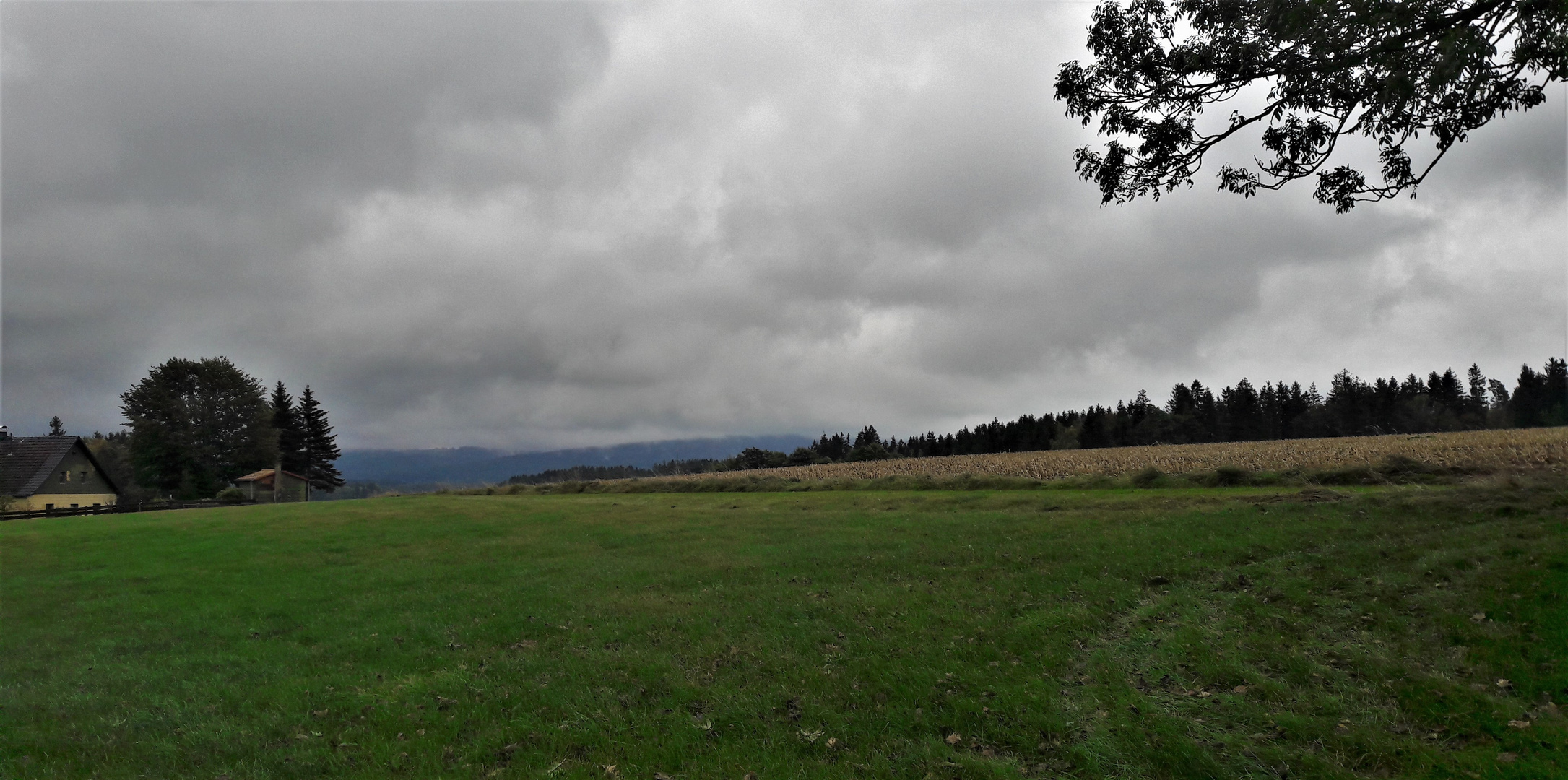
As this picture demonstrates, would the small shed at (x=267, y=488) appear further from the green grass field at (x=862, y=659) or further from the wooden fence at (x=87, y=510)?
the green grass field at (x=862, y=659)

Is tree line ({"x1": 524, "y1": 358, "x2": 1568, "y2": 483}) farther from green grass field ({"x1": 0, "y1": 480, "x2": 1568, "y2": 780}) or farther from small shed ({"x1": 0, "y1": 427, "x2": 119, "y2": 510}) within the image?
green grass field ({"x1": 0, "y1": 480, "x2": 1568, "y2": 780})

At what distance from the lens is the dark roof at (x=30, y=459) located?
60188 mm

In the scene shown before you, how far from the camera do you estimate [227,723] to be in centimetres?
931

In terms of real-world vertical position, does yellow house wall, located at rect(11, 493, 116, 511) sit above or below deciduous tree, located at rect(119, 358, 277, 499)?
below

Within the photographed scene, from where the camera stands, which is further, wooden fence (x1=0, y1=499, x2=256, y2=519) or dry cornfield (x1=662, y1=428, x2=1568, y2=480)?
wooden fence (x1=0, y1=499, x2=256, y2=519)

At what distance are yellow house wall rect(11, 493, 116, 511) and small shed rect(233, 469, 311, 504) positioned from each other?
10789mm

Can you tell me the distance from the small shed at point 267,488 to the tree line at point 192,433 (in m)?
4.27

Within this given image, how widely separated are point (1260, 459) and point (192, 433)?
105 metres

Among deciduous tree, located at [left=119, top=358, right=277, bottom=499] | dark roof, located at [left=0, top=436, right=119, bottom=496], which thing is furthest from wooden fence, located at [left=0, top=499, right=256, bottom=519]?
deciduous tree, located at [left=119, top=358, right=277, bottom=499]

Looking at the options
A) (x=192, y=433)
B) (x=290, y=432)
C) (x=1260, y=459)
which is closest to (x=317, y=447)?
(x=290, y=432)

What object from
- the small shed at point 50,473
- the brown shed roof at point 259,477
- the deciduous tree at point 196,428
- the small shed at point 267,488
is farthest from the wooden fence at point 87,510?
the deciduous tree at point 196,428

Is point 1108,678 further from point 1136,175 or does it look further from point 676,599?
point 1136,175

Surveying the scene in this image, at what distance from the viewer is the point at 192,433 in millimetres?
82125

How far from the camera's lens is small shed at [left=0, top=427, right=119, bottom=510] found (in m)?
60.1
